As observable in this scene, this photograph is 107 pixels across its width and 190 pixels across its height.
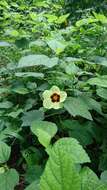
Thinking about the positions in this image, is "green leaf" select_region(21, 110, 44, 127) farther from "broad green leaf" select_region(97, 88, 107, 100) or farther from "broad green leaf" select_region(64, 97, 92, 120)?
"broad green leaf" select_region(97, 88, 107, 100)

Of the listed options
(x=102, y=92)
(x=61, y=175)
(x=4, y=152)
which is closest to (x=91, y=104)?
(x=102, y=92)

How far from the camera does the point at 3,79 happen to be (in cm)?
215

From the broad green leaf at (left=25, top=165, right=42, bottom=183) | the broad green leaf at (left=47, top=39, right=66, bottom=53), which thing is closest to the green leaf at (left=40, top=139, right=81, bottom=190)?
the broad green leaf at (left=25, top=165, right=42, bottom=183)

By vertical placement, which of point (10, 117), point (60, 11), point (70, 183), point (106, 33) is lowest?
point (60, 11)

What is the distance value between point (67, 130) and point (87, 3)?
2.43 m

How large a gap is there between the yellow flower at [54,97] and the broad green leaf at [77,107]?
0.09 ft

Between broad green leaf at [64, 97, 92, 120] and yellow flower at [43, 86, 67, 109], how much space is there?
27 millimetres

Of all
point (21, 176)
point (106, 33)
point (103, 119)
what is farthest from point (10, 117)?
point (106, 33)

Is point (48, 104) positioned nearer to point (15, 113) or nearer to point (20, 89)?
point (15, 113)

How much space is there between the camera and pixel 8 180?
1.10 metres

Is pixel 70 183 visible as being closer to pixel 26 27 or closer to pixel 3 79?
pixel 3 79

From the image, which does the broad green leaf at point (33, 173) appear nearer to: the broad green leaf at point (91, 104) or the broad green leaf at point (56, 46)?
the broad green leaf at point (91, 104)

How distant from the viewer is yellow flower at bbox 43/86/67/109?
1452 millimetres

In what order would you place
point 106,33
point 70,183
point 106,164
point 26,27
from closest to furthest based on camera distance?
point 70,183
point 106,164
point 106,33
point 26,27
